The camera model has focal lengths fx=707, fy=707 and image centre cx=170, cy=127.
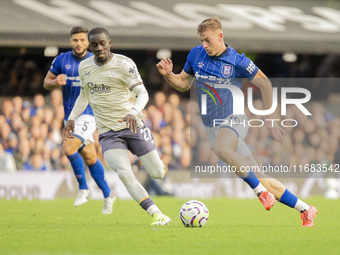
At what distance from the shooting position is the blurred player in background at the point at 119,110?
855cm

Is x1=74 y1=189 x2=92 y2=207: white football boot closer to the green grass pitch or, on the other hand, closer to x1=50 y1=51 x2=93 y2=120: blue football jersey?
the green grass pitch

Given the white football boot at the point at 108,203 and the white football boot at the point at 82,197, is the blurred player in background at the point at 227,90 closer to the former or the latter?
the white football boot at the point at 108,203

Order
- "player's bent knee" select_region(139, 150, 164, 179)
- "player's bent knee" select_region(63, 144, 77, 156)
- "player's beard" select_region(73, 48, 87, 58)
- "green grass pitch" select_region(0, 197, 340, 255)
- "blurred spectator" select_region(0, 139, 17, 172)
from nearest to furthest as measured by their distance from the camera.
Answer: "green grass pitch" select_region(0, 197, 340, 255) → "player's bent knee" select_region(139, 150, 164, 179) → "player's beard" select_region(73, 48, 87, 58) → "player's bent knee" select_region(63, 144, 77, 156) → "blurred spectator" select_region(0, 139, 17, 172)

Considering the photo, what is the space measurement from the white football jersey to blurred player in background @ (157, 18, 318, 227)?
0.47 m

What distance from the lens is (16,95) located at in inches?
759

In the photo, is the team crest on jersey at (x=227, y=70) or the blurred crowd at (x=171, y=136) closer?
the team crest on jersey at (x=227, y=70)

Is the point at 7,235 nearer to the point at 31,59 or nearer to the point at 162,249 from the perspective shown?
the point at 162,249

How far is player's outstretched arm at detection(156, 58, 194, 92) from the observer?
8.91 m

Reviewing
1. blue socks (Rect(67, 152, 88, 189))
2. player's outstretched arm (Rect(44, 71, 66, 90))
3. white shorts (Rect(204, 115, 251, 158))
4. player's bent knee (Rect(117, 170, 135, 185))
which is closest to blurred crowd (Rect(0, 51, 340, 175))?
blue socks (Rect(67, 152, 88, 189))

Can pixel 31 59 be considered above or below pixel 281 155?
above

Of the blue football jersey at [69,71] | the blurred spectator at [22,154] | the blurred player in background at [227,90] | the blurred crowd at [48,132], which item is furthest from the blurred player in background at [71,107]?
the blurred spectator at [22,154]

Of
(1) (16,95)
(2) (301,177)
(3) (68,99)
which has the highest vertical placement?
(3) (68,99)

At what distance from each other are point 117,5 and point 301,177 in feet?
22.8

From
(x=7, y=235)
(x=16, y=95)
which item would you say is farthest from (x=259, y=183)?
(x=16, y=95)
